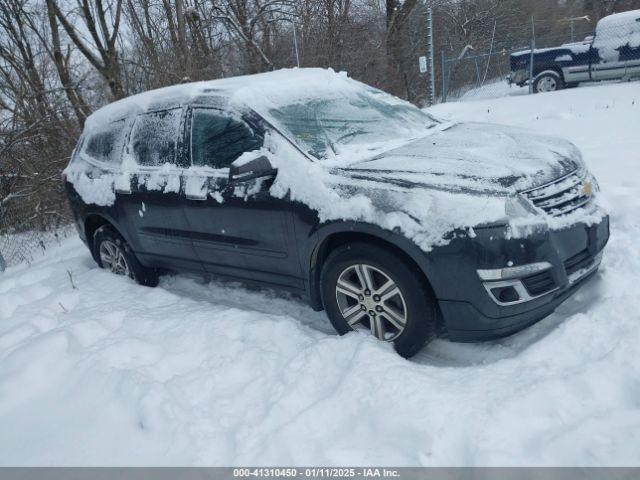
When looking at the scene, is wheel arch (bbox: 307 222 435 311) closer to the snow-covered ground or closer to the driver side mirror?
the snow-covered ground

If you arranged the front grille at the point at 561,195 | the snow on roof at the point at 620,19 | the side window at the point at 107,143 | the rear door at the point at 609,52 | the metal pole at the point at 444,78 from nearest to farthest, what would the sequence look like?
1. the front grille at the point at 561,195
2. the side window at the point at 107,143
3. the snow on roof at the point at 620,19
4. the rear door at the point at 609,52
5. the metal pole at the point at 444,78

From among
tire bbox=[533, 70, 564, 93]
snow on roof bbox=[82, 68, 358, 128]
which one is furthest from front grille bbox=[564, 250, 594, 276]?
tire bbox=[533, 70, 564, 93]

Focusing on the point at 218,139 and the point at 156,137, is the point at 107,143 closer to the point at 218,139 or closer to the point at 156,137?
the point at 156,137

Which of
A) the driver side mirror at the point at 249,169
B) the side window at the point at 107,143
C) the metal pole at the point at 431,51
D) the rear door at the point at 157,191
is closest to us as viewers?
the driver side mirror at the point at 249,169

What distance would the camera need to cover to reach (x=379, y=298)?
115 inches

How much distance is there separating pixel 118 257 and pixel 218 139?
6.29 ft

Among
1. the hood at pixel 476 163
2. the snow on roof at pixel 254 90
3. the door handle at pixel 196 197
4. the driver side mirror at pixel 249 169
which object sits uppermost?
the snow on roof at pixel 254 90

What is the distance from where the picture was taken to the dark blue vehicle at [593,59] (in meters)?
12.1

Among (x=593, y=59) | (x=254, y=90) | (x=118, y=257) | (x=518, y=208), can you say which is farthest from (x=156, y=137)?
(x=593, y=59)

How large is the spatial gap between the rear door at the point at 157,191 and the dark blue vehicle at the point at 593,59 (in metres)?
12.1

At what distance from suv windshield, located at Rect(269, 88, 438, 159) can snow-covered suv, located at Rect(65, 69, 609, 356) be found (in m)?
0.02

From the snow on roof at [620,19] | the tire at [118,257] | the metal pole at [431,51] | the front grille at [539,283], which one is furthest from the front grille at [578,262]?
the snow on roof at [620,19]

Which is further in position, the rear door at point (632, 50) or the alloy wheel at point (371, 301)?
the rear door at point (632, 50)

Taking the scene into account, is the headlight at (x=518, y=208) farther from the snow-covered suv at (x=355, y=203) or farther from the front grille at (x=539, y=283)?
the front grille at (x=539, y=283)
